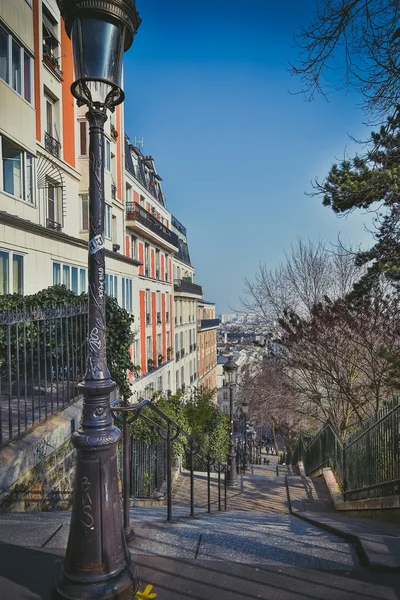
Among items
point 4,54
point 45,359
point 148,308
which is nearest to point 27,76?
point 4,54

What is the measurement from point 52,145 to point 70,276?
190 inches

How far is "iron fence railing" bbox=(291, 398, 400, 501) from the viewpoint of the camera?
205 inches

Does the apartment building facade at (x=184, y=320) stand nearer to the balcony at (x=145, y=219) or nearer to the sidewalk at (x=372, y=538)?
the balcony at (x=145, y=219)

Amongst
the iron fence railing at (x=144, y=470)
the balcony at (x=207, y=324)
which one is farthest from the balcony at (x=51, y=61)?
the balcony at (x=207, y=324)

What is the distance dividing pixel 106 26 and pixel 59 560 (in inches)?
149

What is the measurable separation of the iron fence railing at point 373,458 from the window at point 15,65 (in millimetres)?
12314

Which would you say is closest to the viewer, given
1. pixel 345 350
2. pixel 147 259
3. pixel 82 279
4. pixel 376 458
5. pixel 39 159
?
pixel 376 458

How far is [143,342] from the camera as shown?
24344 mm

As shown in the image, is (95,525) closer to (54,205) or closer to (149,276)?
(54,205)

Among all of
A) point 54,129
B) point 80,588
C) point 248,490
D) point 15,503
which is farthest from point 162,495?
point 54,129

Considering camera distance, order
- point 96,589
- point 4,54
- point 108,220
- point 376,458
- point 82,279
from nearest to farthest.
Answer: point 96,589 < point 376,458 < point 4,54 < point 82,279 < point 108,220

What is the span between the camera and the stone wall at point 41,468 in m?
4.13

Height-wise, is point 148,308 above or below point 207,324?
above

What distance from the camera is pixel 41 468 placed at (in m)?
4.79
